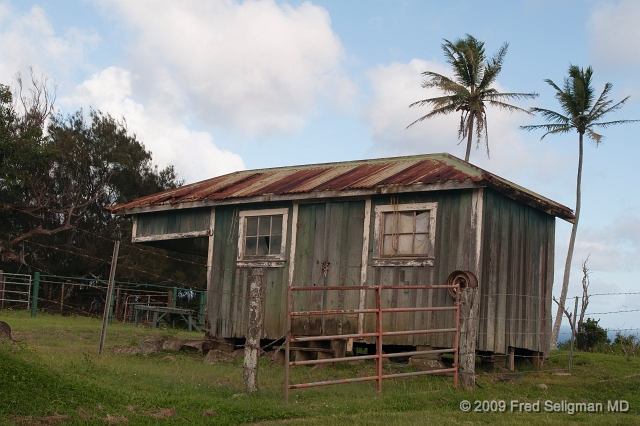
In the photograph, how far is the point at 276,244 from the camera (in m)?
15.1

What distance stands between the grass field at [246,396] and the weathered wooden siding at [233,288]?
1.85 meters

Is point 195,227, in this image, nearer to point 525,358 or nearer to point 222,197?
point 222,197

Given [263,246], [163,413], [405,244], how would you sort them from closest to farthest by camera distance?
[163,413] < [405,244] < [263,246]

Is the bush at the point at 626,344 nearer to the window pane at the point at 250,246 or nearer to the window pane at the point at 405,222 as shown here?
the window pane at the point at 405,222

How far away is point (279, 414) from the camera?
28.0 ft

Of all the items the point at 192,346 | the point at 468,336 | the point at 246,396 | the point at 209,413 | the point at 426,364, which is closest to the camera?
the point at 209,413

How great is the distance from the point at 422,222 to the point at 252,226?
385cm

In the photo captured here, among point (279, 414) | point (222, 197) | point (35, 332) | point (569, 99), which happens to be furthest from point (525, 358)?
point (569, 99)

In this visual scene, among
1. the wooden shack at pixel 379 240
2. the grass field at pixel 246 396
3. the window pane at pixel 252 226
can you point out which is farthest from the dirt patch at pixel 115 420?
the window pane at pixel 252 226

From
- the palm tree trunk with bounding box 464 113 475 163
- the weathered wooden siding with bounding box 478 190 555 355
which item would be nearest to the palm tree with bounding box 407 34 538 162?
the palm tree trunk with bounding box 464 113 475 163

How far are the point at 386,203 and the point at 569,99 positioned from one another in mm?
20781

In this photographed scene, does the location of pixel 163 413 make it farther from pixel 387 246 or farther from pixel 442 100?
pixel 442 100

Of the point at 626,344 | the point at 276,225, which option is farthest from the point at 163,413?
the point at 626,344

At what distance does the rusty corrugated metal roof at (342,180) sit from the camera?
43.3ft
